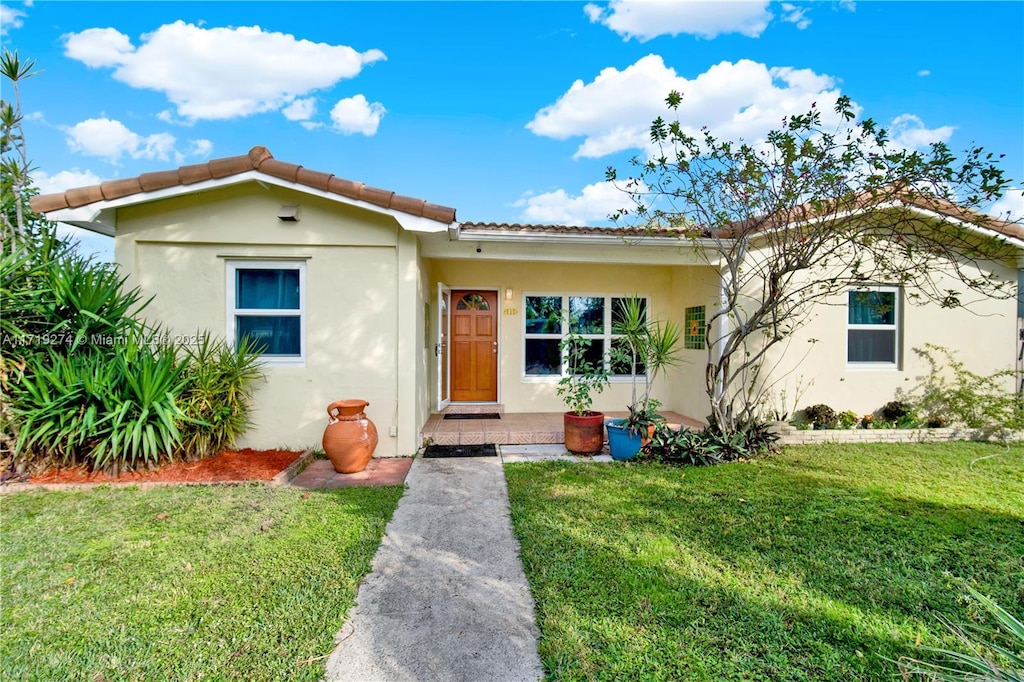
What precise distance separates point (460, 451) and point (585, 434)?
191 centimetres

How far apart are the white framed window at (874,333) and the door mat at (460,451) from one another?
22.2 feet

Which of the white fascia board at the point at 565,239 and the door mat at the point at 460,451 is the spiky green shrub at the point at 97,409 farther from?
the white fascia board at the point at 565,239

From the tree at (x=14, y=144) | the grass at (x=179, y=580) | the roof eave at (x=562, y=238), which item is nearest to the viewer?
the grass at (x=179, y=580)

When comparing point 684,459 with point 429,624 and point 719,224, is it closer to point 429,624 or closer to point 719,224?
point 719,224

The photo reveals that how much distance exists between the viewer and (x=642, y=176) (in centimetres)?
659

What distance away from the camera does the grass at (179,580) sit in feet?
8.21

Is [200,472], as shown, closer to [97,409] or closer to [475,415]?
[97,409]

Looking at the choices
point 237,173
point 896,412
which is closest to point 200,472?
point 237,173

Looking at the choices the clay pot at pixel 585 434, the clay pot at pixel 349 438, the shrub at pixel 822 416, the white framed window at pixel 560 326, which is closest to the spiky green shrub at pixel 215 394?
the clay pot at pixel 349 438

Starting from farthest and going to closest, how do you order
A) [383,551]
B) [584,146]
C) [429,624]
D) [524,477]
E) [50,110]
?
[584,146] → [50,110] → [524,477] → [383,551] → [429,624]

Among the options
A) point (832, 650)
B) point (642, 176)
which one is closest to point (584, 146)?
point (642, 176)

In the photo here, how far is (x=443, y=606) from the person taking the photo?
3115 millimetres

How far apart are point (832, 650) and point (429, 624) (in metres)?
2.30

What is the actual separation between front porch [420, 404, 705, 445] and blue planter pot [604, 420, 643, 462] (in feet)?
3.36
